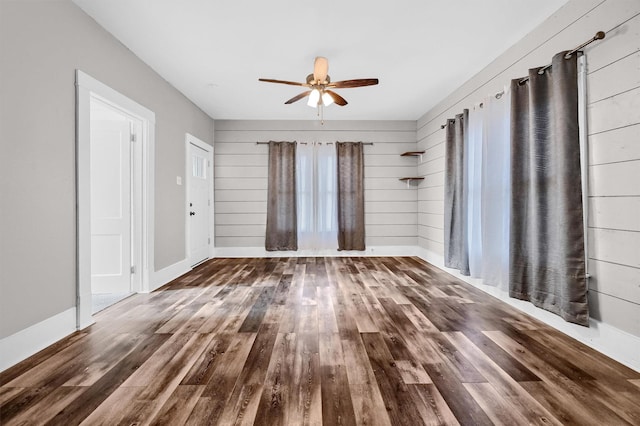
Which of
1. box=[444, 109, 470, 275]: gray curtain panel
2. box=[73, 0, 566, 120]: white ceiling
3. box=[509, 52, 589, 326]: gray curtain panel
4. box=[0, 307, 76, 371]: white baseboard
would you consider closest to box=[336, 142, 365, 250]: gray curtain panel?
box=[73, 0, 566, 120]: white ceiling

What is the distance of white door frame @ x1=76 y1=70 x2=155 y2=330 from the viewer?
2.36 m

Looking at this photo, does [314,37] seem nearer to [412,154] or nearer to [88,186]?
[88,186]

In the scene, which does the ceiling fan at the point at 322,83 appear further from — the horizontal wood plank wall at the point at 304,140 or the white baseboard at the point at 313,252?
the white baseboard at the point at 313,252

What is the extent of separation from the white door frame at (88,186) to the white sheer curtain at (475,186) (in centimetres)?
395

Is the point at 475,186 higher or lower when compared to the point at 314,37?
lower

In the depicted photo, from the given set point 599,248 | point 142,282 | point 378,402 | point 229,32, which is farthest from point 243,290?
point 599,248

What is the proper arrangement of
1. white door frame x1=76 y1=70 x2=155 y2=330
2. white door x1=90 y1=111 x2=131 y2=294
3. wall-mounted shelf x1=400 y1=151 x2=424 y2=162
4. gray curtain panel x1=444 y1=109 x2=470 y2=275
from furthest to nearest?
wall-mounted shelf x1=400 y1=151 x2=424 y2=162 → gray curtain panel x1=444 y1=109 x2=470 y2=275 → white door x1=90 y1=111 x2=131 y2=294 → white door frame x1=76 y1=70 x2=155 y2=330

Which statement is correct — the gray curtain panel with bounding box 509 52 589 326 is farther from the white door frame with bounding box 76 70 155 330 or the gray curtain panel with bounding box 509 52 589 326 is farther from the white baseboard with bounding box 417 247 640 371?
the white door frame with bounding box 76 70 155 330

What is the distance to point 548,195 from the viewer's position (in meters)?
2.40

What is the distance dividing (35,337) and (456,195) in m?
4.45

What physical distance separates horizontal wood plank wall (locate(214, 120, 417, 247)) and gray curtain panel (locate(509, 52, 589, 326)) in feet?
9.85

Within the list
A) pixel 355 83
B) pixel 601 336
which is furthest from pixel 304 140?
pixel 601 336

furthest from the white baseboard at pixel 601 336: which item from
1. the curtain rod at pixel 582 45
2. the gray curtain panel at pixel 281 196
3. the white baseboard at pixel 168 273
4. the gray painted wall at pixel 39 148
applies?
the white baseboard at pixel 168 273

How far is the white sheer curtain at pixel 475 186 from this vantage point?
349cm
